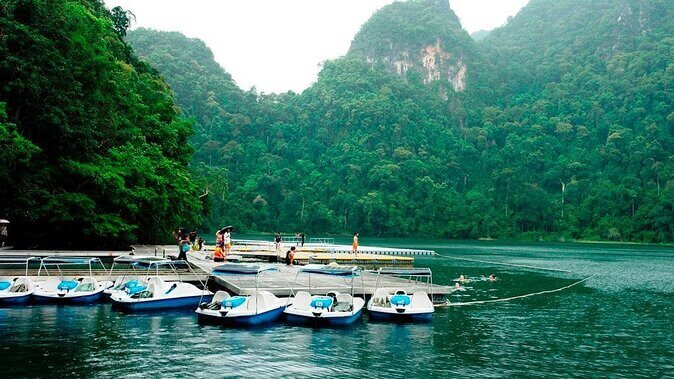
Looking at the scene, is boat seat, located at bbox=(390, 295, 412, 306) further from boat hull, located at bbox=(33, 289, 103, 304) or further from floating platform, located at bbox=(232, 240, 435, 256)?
floating platform, located at bbox=(232, 240, 435, 256)

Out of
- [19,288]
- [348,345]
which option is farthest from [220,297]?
[19,288]

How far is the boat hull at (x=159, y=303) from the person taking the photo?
25.0 metres

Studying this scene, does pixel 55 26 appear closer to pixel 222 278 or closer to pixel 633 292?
pixel 222 278

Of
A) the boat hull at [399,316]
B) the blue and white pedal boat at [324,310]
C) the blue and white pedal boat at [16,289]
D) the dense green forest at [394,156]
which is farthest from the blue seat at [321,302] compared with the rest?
the dense green forest at [394,156]

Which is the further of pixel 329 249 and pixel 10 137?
pixel 329 249

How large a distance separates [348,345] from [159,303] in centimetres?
978

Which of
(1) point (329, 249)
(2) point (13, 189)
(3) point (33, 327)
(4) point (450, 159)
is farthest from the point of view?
(4) point (450, 159)

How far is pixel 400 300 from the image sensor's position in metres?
24.7

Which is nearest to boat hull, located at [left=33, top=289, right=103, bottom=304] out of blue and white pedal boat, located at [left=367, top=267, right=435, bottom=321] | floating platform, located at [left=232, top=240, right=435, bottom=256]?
blue and white pedal boat, located at [left=367, top=267, right=435, bottom=321]

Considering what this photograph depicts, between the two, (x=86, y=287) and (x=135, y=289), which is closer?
(x=135, y=289)

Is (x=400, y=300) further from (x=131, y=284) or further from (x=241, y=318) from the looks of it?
(x=131, y=284)

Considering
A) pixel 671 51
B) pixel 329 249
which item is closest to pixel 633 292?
pixel 329 249

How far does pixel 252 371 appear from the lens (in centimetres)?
1622

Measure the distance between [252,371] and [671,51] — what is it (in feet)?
687
